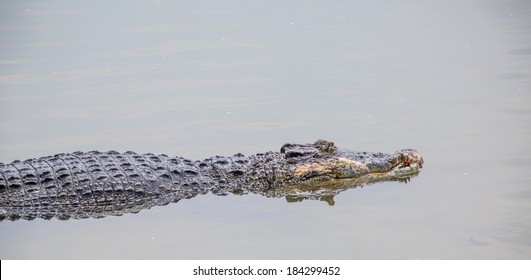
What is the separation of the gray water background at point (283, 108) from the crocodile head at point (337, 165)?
152 mm

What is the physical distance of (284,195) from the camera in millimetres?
10172

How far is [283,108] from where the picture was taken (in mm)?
12641

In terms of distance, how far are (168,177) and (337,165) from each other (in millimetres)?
1498

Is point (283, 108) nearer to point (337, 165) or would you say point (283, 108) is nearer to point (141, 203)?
point (337, 165)

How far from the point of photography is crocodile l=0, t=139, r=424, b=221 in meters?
9.62

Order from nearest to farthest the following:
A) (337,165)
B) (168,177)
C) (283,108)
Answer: (168,177), (337,165), (283,108)

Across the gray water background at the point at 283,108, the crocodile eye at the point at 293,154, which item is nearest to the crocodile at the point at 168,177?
the crocodile eye at the point at 293,154

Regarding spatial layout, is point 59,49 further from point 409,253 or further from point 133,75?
point 409,253

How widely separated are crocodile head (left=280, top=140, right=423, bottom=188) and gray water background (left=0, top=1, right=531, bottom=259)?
152 millimetres

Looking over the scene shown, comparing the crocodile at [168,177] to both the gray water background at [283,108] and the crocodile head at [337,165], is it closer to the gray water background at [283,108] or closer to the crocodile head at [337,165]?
the crocodile head at [337,165]

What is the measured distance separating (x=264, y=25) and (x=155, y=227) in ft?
26.6

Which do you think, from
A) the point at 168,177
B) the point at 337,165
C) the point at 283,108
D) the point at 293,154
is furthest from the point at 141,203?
the point at 283,108

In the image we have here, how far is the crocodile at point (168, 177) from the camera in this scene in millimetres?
9625

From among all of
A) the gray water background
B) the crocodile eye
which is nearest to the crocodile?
the crocodile eye
